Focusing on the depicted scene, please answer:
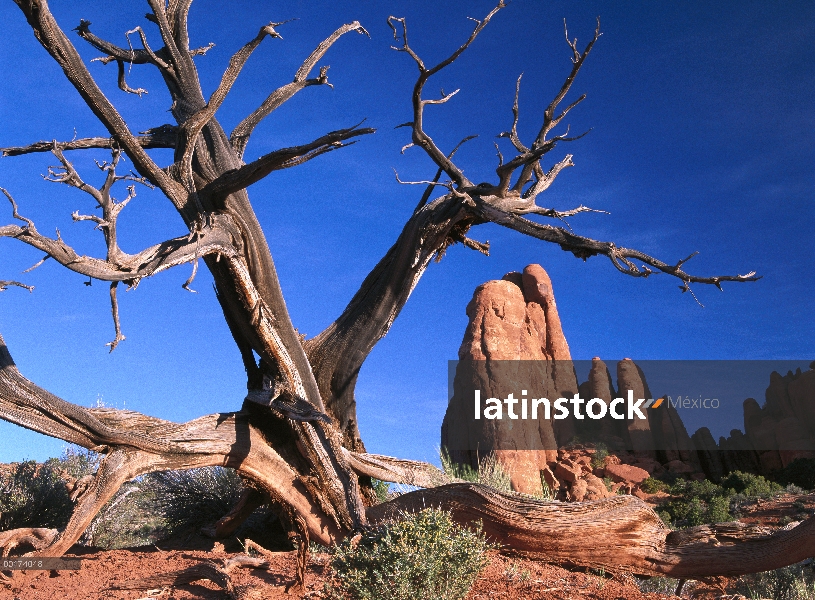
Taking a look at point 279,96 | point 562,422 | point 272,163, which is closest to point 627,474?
point 562,422

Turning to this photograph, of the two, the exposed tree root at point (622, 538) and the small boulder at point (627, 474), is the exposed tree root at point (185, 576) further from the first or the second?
the small boulder at point (627, 474)

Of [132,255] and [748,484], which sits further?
[748,484]

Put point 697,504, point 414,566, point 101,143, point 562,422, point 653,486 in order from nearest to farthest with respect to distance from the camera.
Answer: point 414,566, point 101,143, point 697,504, point 653,486, point 562,422

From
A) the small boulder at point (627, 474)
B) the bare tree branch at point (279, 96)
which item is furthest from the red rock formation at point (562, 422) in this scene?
the bare tree branch at point (279, 96)

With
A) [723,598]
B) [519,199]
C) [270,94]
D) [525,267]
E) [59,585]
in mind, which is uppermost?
[525,267]

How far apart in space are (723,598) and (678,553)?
76 centimetres

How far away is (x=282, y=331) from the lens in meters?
8.38

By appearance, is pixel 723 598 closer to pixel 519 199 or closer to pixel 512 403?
pixel 519 199

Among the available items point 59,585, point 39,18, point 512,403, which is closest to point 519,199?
point 39,18

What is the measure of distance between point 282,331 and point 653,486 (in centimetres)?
3608

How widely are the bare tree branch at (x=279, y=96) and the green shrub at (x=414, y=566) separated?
5.54 metres

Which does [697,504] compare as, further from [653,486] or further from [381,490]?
[381,490]

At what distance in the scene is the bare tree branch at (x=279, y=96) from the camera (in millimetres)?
8773

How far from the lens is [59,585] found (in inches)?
264
